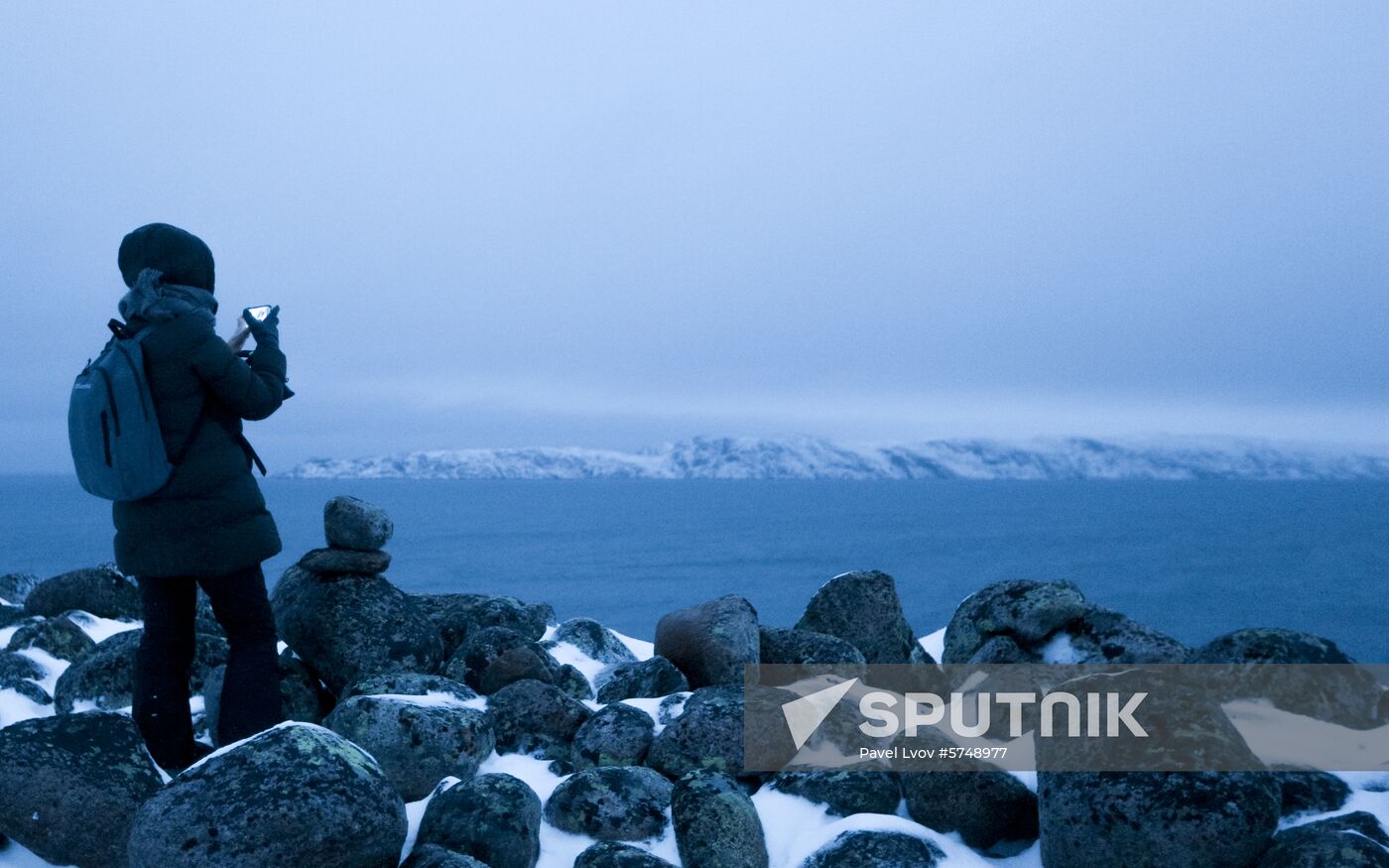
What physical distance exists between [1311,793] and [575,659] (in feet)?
19.4

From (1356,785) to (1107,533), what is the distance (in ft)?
375

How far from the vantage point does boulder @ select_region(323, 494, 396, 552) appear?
7.19m

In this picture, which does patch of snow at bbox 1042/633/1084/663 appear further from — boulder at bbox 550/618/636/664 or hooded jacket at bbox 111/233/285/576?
hooded jacket at bbox 111/233/285/576

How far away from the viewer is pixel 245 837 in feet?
12.8

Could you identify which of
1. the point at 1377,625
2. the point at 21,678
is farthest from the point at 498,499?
the point at 21,678

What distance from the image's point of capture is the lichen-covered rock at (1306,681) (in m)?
5.63

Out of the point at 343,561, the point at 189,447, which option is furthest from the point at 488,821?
the point at 343,561

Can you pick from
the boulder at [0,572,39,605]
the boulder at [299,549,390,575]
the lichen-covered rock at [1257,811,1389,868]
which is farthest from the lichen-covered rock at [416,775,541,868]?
the boulder at [0,572,39,605]

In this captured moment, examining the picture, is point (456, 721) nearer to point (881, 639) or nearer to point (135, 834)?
point (135, 834)

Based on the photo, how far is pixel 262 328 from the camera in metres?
4.78

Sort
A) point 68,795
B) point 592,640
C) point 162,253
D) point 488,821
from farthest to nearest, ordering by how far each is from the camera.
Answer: point 592,640 < point 488,821 < point 162,253 < point 68,795

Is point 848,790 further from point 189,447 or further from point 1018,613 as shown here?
point 189,447

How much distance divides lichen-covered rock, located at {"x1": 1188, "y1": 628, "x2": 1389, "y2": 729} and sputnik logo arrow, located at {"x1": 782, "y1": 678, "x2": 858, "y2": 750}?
245 cm

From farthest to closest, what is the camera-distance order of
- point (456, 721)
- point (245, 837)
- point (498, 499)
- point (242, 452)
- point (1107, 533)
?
point (498, 499) < point (1107, 533) < point (456, 721) < point (242, 452) < point (245, 837)
